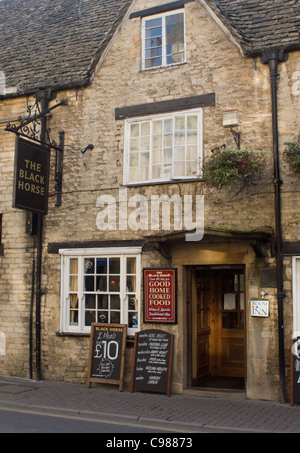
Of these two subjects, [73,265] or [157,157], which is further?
[73,265]

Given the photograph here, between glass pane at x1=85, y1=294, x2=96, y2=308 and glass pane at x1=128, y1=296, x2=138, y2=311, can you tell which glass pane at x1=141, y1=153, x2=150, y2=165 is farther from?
glass pane at x1=85, y1=294, x2=96, y2=308

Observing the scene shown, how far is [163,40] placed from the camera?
39.5 ft

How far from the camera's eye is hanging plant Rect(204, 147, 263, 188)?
10102 mm

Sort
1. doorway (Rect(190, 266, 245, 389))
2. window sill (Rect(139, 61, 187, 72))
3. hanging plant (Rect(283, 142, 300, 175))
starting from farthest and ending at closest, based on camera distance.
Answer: doorway (Rect(190, 266, 245, 389)) → window sill (Rect(139, 61, 187, 72)) → hanging plant (Rect(283, 142, 300, 175))

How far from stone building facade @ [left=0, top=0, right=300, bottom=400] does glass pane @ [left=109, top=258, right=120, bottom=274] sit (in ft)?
0.08

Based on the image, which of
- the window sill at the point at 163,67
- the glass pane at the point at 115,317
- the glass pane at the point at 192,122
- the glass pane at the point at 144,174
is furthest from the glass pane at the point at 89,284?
the window sill at the point at 163,67

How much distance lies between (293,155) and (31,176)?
18.8 feet

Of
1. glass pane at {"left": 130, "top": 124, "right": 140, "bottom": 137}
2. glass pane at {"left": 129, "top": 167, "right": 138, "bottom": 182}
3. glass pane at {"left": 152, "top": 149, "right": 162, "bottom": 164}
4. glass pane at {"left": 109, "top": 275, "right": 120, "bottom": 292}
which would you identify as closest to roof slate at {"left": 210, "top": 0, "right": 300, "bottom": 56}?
glass pane at {"left": 152, "top": 149, "right": 162, "bottom": 164}

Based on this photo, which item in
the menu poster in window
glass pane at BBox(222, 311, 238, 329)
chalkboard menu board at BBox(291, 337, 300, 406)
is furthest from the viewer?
glass pane at BBox(222, 311, 238, 329)

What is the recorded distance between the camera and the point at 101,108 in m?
12.3

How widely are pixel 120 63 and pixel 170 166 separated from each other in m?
2.91

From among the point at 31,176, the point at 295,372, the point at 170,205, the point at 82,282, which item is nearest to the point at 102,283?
the point at 82,282

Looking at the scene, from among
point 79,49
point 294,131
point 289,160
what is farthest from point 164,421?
point 79,49

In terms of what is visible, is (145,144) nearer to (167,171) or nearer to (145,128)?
(145,128)
